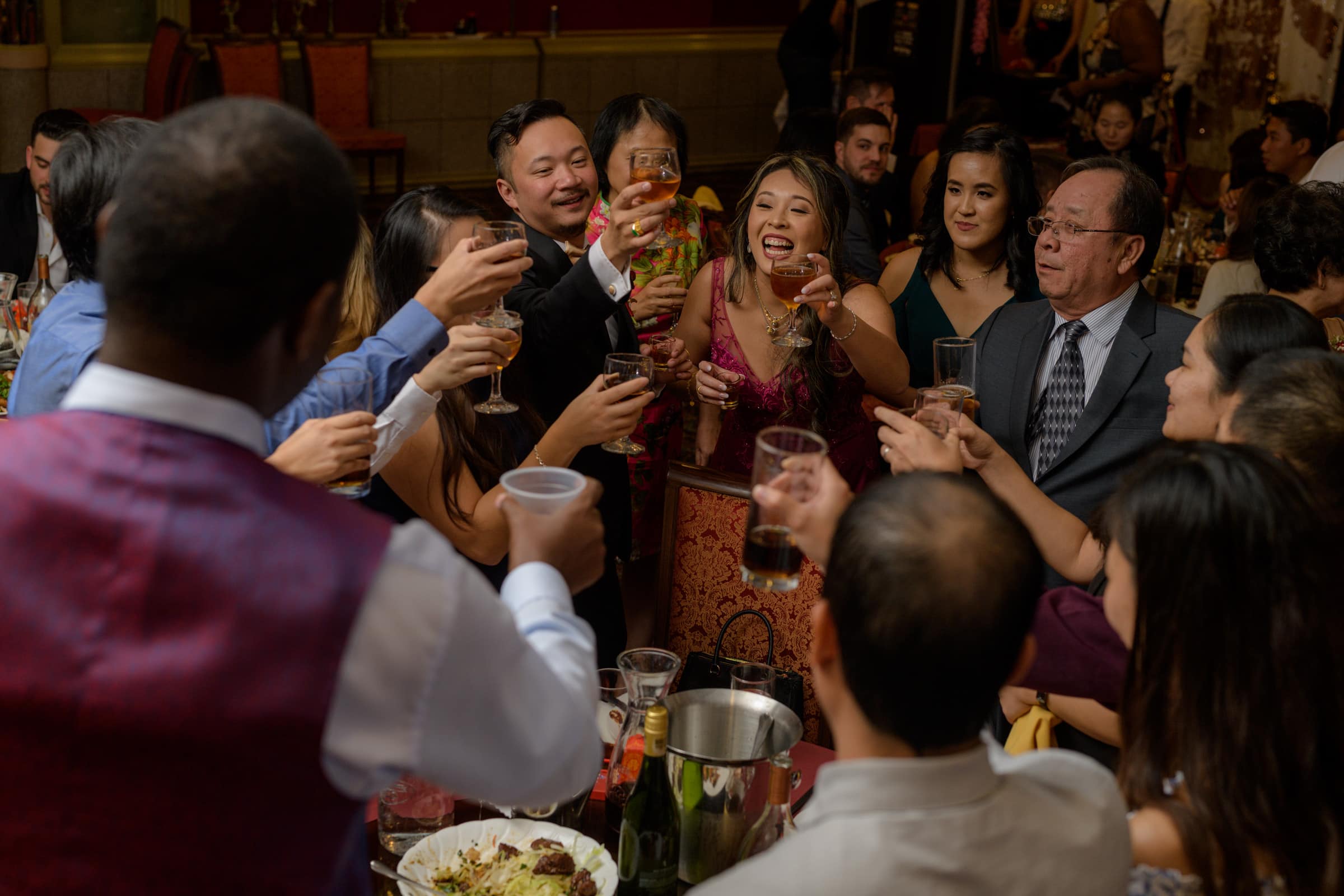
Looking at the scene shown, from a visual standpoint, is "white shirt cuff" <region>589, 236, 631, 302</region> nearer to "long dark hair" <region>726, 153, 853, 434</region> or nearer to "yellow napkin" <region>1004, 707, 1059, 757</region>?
"long dark hair" <region>726, 153, 853, 434</region>

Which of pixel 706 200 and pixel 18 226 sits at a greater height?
pixel 706 200

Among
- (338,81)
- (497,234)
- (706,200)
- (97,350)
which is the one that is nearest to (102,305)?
(97,350)

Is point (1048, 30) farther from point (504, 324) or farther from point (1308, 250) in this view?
point (504, 324)

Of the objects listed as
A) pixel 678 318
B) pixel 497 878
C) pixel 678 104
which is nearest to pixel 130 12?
pixel 678 104

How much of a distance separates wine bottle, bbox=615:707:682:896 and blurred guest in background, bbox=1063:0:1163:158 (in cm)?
733

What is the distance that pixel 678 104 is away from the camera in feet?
36.2

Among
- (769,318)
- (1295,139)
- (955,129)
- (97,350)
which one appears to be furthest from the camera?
(1295,139)

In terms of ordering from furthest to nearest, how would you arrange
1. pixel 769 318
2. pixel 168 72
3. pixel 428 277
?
pixel 168 72, pixel 769 318, pixel 428 277

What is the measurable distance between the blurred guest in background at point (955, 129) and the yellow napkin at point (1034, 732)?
11.3 feet

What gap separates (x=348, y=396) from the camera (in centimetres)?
185

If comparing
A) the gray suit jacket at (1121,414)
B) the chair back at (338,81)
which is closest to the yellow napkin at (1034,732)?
the gray suit jacket at (1121,414)

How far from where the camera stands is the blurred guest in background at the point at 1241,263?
425 centimetres

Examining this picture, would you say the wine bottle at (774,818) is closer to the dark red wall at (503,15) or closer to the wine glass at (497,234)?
the wine glass at (497,234)

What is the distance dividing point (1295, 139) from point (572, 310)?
4.78 meters
